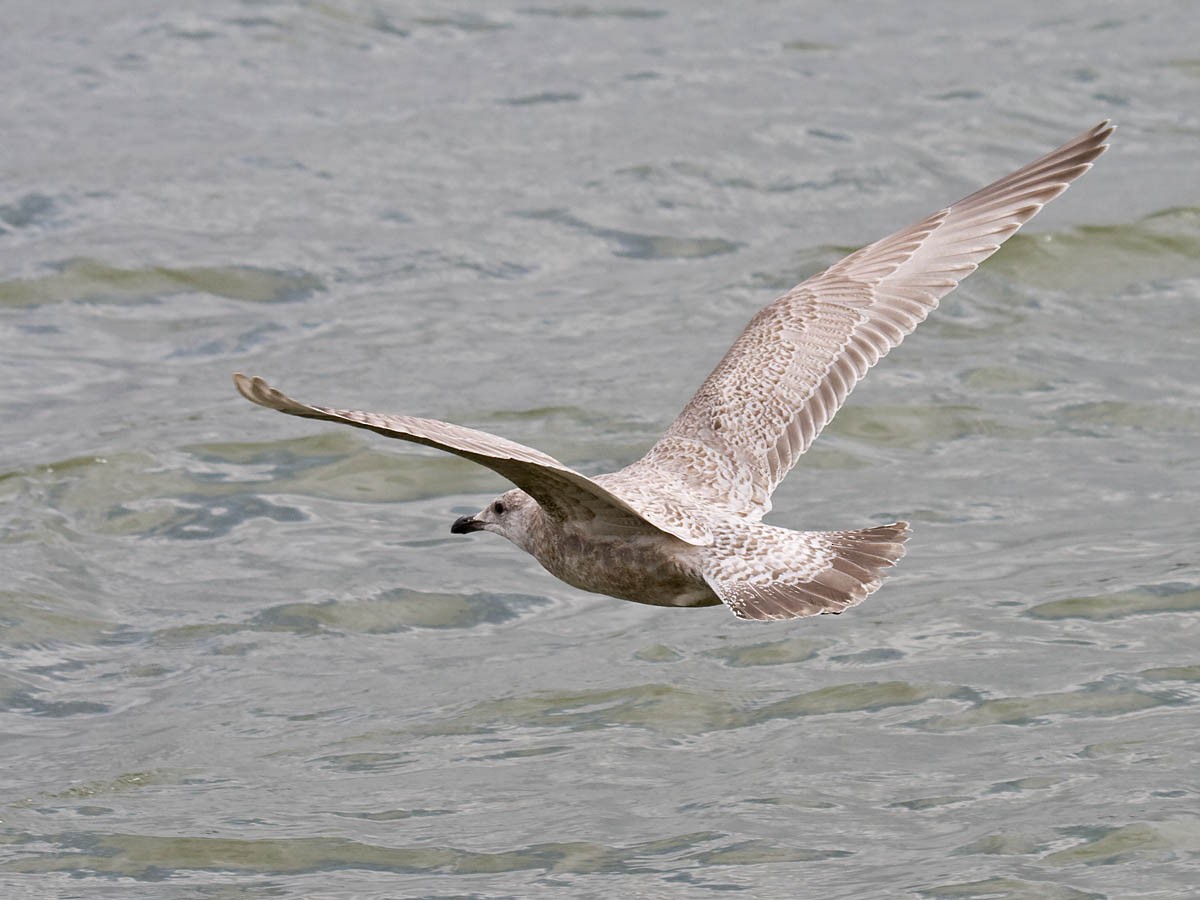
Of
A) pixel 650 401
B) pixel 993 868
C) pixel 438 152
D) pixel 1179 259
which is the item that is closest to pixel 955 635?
pixel 993 868

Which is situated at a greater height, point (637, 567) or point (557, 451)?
point (637, 567)

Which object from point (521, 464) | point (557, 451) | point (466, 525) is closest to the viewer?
point (521, 464)

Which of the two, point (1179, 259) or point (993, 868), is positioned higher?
point (1179, 259)

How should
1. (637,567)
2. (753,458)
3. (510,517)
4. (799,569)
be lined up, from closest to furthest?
(799,569)
(637,567)
(510,517)
(753,458)

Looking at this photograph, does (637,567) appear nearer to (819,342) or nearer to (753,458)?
(753,458)

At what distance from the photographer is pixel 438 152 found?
54.0ft

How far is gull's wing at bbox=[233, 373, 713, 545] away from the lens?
5.49 m

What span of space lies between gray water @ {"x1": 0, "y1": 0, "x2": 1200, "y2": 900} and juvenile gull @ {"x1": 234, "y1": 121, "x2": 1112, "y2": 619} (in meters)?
1.63

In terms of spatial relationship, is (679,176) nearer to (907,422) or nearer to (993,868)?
(907,422)

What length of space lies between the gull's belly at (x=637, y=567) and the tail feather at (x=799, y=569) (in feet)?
0.39

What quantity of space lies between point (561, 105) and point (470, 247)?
9.48 ft

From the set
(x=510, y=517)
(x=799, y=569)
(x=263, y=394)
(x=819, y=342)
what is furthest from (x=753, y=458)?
(x=263, y=394)

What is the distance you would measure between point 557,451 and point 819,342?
4.18m

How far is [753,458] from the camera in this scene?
782 centimetres
